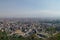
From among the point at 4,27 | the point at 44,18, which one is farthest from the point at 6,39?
the point at 4,27

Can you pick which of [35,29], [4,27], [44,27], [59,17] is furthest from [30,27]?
[59,17]

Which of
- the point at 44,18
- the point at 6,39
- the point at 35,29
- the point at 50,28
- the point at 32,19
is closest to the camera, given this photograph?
the point at 6,39

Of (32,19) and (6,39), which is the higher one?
(32,19)

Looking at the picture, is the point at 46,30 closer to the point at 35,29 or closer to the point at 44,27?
the point at 44,27

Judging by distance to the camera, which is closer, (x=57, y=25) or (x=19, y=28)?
(x=57, y=25)

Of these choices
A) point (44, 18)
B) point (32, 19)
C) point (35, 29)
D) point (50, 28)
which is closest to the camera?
point (44, 18)

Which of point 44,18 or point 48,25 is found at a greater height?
point 44,18

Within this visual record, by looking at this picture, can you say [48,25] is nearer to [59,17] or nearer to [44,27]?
[44,27]

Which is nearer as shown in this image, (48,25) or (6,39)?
(6,39)

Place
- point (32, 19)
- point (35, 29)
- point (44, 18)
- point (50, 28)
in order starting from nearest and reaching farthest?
point (44, 18)
point (32, 19)
point (50, 28)
point (35, 29)
